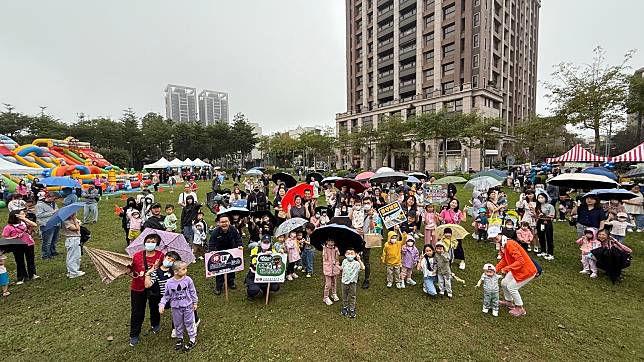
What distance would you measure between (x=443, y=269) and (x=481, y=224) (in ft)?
15.7

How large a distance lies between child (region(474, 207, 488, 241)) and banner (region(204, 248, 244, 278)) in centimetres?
805

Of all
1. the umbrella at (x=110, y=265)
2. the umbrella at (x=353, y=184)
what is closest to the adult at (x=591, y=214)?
the umbrella at (x=353, y=184)

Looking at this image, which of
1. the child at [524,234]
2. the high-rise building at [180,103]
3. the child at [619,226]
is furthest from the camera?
the high-rise building at [180,103]

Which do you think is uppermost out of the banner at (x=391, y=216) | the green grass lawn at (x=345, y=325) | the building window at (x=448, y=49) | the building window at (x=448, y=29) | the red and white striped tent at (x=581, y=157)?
the building window at (x=448, y=29)

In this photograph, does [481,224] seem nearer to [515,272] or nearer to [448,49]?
[515,272]

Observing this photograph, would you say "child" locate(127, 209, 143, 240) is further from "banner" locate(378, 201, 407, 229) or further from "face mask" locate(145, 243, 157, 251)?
"banner" locate(378, 201, 407, 229)

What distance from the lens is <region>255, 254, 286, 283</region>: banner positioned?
232 inches

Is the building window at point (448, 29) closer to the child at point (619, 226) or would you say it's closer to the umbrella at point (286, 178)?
the umbrella at point (286, 178)

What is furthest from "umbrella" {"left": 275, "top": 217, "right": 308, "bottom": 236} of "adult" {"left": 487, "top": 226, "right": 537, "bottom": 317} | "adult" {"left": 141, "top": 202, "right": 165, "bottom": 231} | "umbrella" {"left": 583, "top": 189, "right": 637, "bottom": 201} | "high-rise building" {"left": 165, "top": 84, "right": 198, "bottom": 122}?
"high-rise building" {"left": 165, "top": 84, "right": 198, "bottom": 122}

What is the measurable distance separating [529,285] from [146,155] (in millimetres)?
61671

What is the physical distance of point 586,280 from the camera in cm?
680

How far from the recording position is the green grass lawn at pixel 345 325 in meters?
4.46

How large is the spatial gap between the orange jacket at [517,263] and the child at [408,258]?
1.68 m

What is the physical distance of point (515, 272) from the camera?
17.5ft
